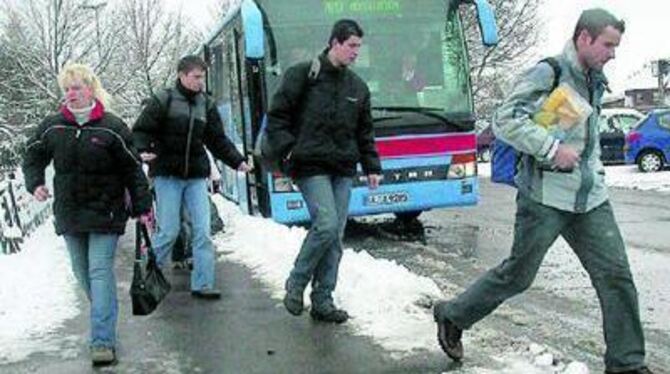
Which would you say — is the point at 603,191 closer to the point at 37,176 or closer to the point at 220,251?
the point at 37,176

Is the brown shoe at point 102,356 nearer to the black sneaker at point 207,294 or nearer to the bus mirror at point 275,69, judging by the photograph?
the black sneaker at point 207,294

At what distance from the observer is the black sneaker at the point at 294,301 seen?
6.35 m

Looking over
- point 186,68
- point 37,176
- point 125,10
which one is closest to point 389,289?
point 186,68

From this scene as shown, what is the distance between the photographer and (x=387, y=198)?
11.4 meters

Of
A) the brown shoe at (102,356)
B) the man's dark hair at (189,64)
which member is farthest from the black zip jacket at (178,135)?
the brown shoe at (102,356)

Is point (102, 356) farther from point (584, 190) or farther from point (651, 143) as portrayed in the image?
point (651, 143)

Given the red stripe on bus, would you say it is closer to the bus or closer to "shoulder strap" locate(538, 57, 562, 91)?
the bus

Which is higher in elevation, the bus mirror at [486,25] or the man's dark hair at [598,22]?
the bus mirror at [486,25]

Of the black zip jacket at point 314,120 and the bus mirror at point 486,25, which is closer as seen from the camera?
the black zip jacket at point 314,120

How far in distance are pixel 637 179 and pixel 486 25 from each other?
1212cm

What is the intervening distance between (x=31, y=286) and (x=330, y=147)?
3.69 metres

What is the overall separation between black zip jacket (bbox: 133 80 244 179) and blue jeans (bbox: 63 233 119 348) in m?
1.66

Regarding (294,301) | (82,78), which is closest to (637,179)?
(294,301)

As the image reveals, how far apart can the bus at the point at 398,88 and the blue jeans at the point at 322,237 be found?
4590 mm
